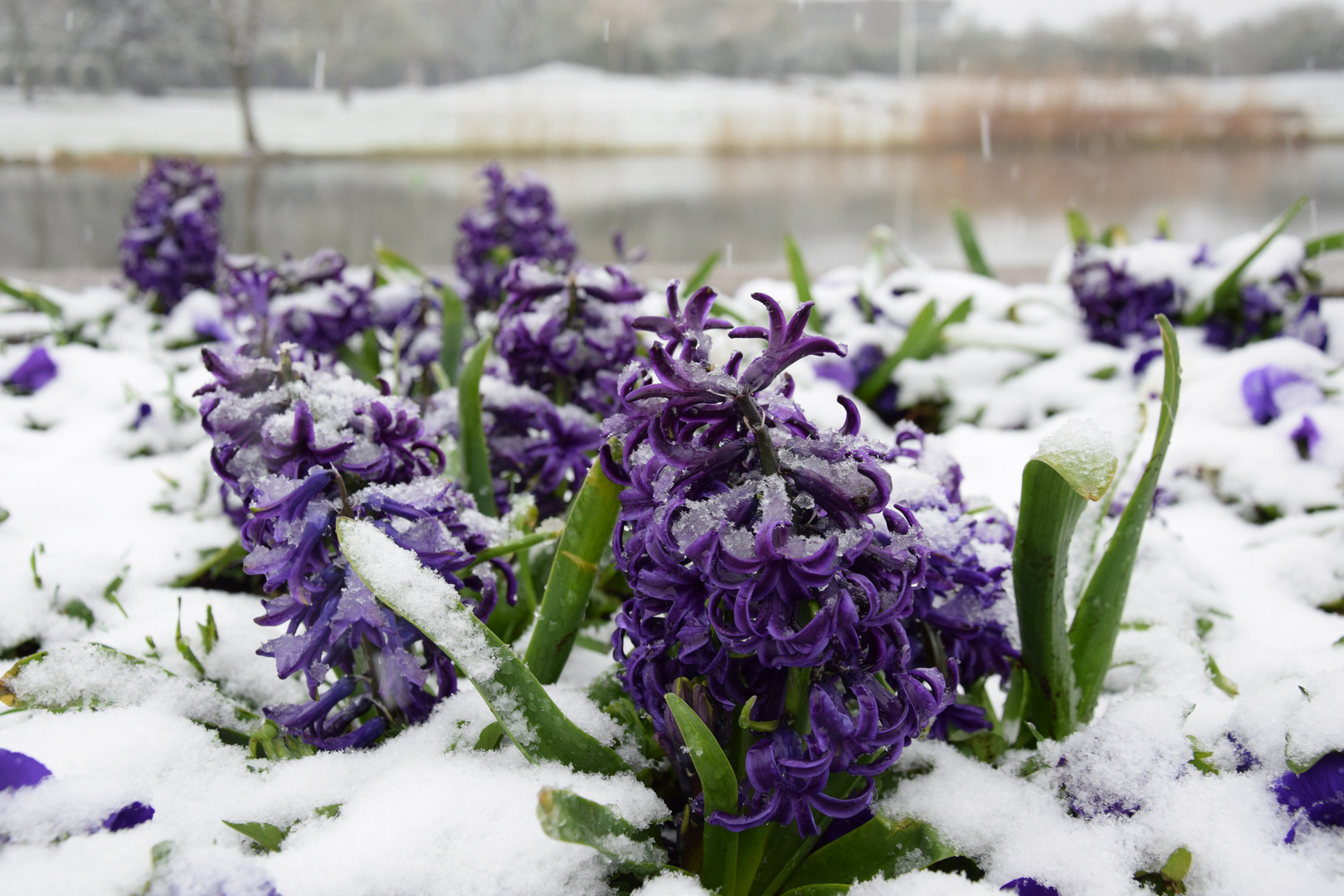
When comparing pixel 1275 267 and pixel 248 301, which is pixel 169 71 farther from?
pixel 1275 267

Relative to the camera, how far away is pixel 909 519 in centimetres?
66

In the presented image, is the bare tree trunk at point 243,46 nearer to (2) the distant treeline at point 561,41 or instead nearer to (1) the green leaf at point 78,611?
(2) the distant treeline at point 561,41

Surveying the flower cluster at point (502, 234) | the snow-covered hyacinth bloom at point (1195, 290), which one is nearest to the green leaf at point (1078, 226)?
the snow-covered hyacinth bloom at point (1195, 290)

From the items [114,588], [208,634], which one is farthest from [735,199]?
[208,634]

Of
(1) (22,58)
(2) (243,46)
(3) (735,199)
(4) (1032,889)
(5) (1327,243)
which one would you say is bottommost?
(4) (1032,889)

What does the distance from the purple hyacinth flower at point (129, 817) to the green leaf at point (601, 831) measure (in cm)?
34

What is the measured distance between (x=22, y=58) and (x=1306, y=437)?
7.15 metres

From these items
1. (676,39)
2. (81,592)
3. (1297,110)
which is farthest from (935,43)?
(81,592)

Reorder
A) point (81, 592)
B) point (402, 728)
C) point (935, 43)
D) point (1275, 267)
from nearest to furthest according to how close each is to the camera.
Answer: point (402, 728) → point (81, 592) → point (1275, 267) → point (935, 43)

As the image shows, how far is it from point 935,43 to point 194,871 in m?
6.66

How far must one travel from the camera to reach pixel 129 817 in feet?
2.31

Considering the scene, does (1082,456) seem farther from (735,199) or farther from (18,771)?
(735,199)

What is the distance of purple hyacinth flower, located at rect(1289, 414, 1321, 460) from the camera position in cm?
154

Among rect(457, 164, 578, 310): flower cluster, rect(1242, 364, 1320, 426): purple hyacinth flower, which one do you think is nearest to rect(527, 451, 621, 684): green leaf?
rect(457, 164, 578, 310): flower cluster
